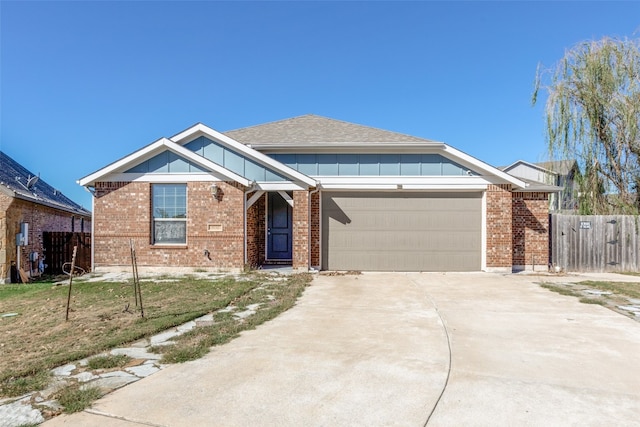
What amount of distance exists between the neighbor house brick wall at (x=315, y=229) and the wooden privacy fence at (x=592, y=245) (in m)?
7.30

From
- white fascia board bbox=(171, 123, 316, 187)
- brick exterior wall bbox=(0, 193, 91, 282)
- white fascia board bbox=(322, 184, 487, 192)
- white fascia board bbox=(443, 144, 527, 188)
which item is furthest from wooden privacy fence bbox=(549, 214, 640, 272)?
brick exterior wall bbox=(0, 193, 91, 282)

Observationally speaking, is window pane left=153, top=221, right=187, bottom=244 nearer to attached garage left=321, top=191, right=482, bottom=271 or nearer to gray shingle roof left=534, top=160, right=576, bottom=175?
attached garage left=321, top=191, right=482, bottom=271

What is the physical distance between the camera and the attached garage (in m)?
11.6

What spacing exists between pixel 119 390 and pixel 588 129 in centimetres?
1557

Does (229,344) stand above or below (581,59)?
below

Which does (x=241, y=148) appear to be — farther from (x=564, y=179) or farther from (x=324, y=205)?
(x=564, y=179)

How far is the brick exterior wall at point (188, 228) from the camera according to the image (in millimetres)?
10836

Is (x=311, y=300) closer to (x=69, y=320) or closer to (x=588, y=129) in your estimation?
(x=69, y=320)

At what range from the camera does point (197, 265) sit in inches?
427

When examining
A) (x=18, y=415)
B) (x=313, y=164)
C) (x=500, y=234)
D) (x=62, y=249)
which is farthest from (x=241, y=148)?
(x=18, y=415)

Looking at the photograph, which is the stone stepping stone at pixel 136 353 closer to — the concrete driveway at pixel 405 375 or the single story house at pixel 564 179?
the concrete driveway at pixel 405 375

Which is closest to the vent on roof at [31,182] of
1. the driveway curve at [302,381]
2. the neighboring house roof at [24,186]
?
the neighboring house roof at [24,186]

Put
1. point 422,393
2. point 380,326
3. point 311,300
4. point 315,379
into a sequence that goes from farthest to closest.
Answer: point 311,300 < point 380,326 < point 315,379 < point 422,393

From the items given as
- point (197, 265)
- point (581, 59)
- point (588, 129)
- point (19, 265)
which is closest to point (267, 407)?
point (197, 265)
